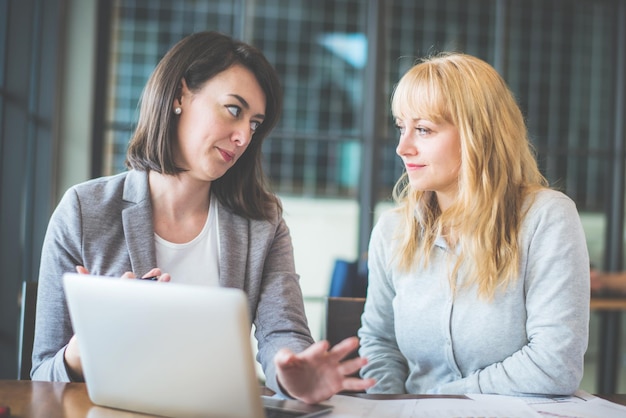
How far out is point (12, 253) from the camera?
9.70 feet

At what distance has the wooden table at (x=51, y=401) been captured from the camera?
1.09 m

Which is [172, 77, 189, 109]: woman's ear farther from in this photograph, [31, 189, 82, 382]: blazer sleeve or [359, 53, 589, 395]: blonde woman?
[359, 53, 589, 395]: blonde woman

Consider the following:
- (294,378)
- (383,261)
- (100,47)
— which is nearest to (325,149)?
(100,47)

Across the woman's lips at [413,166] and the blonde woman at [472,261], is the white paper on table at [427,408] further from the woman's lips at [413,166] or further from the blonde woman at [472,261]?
the woman's lips at [413,166]

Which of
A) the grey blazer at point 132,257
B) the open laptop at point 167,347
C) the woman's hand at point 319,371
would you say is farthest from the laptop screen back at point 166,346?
the grey blazer at point 132,257

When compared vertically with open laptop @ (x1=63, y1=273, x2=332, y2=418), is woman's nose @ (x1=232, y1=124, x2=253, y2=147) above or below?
above

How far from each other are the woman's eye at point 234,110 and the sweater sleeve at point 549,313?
2.41 ft

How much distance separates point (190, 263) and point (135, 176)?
26 cm

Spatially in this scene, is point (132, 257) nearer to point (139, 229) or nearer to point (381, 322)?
point (139, 229)

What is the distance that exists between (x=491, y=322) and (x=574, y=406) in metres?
0.33

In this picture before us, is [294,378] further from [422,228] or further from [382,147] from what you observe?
[382,147]

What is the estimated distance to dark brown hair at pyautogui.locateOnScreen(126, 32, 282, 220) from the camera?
5.51 ft

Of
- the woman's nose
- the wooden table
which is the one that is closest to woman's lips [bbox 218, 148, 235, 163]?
the woman's nose

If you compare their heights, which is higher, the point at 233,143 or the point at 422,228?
the point at 233,143
